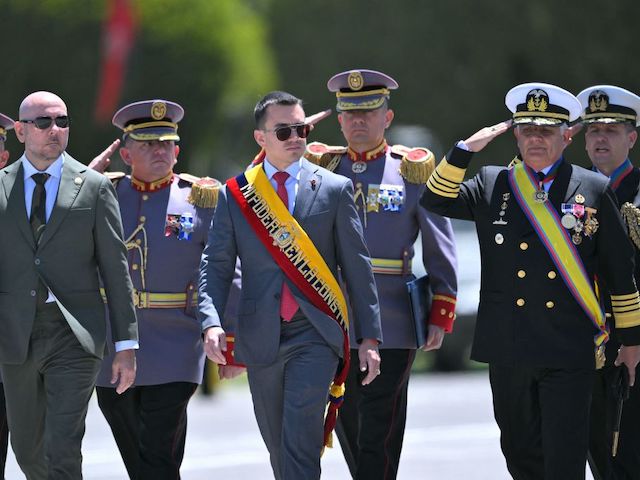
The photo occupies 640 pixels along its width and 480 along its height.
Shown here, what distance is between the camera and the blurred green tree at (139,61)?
24.9 metres

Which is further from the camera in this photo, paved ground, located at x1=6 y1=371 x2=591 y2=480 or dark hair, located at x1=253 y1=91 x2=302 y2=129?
paved ground, located at x1=6 y1=371 x2=591 y2=480

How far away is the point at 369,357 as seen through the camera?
8609mm

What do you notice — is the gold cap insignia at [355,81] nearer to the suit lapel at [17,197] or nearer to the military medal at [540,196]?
the military medal at [540,196]

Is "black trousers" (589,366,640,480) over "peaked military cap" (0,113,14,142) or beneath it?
beneath

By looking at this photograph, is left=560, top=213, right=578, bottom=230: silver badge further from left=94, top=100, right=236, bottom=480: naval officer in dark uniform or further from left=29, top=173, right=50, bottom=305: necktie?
left=29, top=173, right=50, bottom=305: necktie

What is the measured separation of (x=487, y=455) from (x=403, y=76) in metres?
19.2

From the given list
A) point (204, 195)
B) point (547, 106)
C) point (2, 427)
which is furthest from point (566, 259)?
point (2, 427)

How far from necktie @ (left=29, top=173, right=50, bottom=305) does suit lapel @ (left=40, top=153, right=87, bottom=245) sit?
5 centimetres

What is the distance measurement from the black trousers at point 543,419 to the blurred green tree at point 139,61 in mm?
14507

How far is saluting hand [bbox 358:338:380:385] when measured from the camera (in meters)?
8.59

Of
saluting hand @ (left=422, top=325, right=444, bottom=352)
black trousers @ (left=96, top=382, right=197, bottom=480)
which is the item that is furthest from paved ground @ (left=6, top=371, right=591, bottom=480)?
black trousers @ (left=96, top=382, right=197, bottom=480)

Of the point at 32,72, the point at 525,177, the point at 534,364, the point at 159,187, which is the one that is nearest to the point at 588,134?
the point at 525,177

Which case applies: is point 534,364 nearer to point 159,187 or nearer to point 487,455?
point 159,187

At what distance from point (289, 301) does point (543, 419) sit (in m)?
1.38
